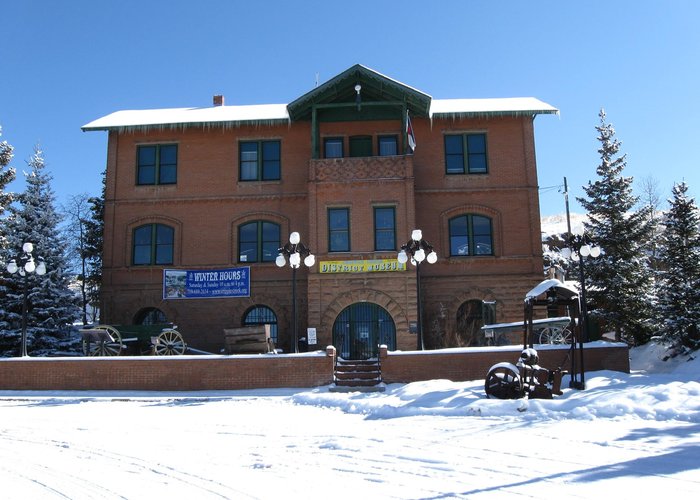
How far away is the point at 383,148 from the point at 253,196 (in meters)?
5.79

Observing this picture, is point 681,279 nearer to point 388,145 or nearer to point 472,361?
point 472,361

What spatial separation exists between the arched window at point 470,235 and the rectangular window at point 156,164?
12072mm

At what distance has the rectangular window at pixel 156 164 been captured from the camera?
25.0 m

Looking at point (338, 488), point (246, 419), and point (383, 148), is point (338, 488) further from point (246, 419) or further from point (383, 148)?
point (383, 148)

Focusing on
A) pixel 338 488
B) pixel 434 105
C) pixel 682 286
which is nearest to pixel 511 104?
pixel 434 105

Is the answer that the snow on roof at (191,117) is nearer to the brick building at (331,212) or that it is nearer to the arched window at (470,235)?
the brick building at (331,212)

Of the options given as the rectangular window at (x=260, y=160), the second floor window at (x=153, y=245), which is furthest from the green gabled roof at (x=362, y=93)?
the second floor window at (x=153, y=245)

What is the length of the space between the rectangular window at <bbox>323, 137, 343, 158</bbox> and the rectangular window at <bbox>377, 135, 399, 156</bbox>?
1596mm

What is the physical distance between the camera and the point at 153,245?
24.6 meters

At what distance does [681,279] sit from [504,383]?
11249 millimetres

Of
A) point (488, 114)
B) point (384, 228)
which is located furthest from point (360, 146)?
point (488, 114)

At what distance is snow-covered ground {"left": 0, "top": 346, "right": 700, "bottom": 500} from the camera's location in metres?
6.46

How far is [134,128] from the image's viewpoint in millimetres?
24797

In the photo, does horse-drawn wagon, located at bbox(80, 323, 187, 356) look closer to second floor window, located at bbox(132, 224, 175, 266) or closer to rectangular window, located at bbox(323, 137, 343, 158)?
second floor window, located at bbox(132, 224, 175, 266)
